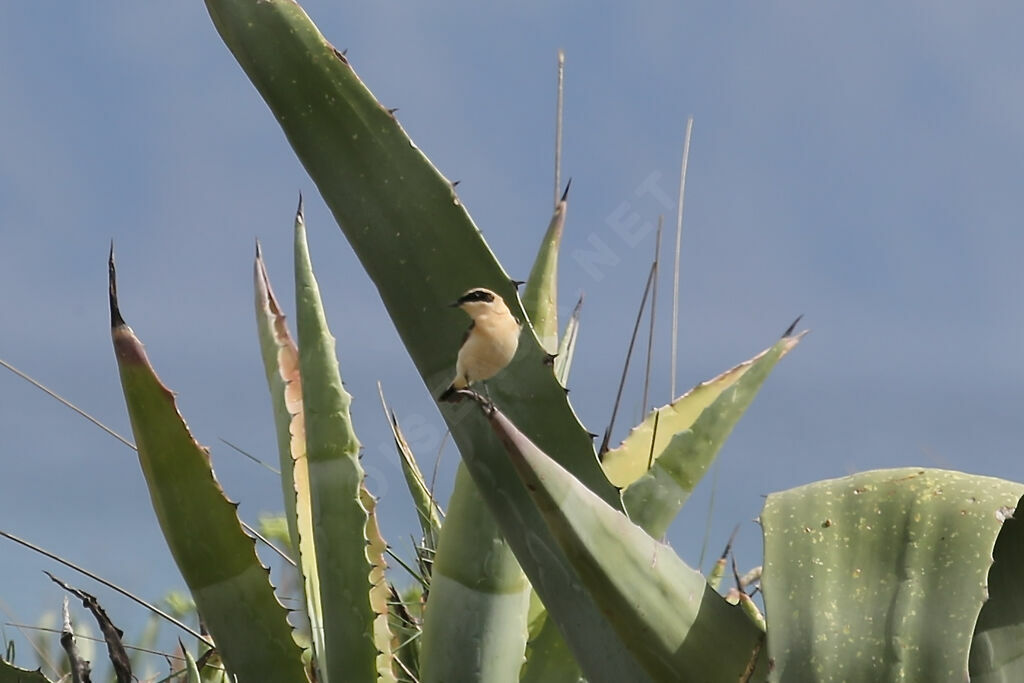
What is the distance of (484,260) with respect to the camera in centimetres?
129

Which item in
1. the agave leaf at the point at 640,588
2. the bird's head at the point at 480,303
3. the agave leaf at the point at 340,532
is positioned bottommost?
the agave leaf at the point at 640,588

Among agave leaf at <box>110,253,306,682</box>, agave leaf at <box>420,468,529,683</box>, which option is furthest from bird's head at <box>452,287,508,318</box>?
agave leaf at <box>110,253,306,682</box>

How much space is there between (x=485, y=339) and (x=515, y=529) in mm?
220

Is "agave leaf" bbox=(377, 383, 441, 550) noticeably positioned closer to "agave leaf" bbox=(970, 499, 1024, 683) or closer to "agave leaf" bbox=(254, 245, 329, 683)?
"agave leaf" bbox=(254, 245, 329, 683)

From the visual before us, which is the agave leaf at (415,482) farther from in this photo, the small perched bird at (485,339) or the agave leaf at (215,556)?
the small perched bird at (485,339)

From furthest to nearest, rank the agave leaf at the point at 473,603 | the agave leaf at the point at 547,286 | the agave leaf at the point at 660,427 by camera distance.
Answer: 1. the agave leaf at the point at 660,427
2. the agave leaf at the point at 547,286
3. the agave leaf at the point at 473,603

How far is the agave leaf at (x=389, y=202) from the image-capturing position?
1283 millimetres

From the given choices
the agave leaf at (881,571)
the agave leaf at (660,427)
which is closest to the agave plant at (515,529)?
the agave leaf at (881,571)

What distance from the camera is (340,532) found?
61.1 inches

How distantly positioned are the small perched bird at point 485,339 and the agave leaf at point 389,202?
0.05 m

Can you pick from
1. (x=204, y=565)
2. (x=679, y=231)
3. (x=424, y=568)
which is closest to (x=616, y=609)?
(x=204, y=565)

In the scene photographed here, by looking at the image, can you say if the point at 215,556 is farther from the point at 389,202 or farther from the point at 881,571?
the point at 881,571

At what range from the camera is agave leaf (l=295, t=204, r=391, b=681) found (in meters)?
1.53

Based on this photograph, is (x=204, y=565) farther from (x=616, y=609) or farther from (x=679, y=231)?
(x=679, y=231)
